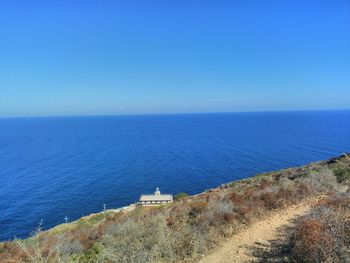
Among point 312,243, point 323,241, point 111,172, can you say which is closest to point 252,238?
point 312,243

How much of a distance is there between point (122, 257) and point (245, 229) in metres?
5.09

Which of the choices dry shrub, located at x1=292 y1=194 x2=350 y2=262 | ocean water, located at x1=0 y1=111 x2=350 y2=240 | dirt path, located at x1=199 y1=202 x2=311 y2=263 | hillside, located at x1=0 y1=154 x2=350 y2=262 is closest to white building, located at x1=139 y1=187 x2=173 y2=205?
ocean water, located at x1=0 y1=111 x2=350 y2=240

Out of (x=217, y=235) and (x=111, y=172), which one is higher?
(x=217, y=235)

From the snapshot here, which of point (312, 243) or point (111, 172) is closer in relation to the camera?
point (312, 243)

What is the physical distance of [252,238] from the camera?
10680 mm

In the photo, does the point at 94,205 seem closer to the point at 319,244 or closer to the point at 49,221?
the point at 49,221

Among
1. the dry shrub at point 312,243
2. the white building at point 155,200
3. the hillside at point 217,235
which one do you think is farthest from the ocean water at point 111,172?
the dry shrub at point 312,243

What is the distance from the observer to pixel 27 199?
167 feet

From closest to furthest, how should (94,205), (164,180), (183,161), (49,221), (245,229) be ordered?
1. (245,229)
2. (49,221)
3. (94,205)
4. (164,180)
5. (183,161)

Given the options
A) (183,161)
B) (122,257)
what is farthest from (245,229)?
(183,161)

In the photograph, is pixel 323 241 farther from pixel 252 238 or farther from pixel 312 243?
pixel 252 238

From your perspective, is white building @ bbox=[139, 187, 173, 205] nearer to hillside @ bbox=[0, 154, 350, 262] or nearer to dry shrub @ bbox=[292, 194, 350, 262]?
hillside @ bbox=[0, 154, 350, 262]

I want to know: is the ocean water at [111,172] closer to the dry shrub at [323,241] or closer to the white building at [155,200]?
the white building at [155,200]

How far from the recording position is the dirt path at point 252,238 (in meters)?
9.45
